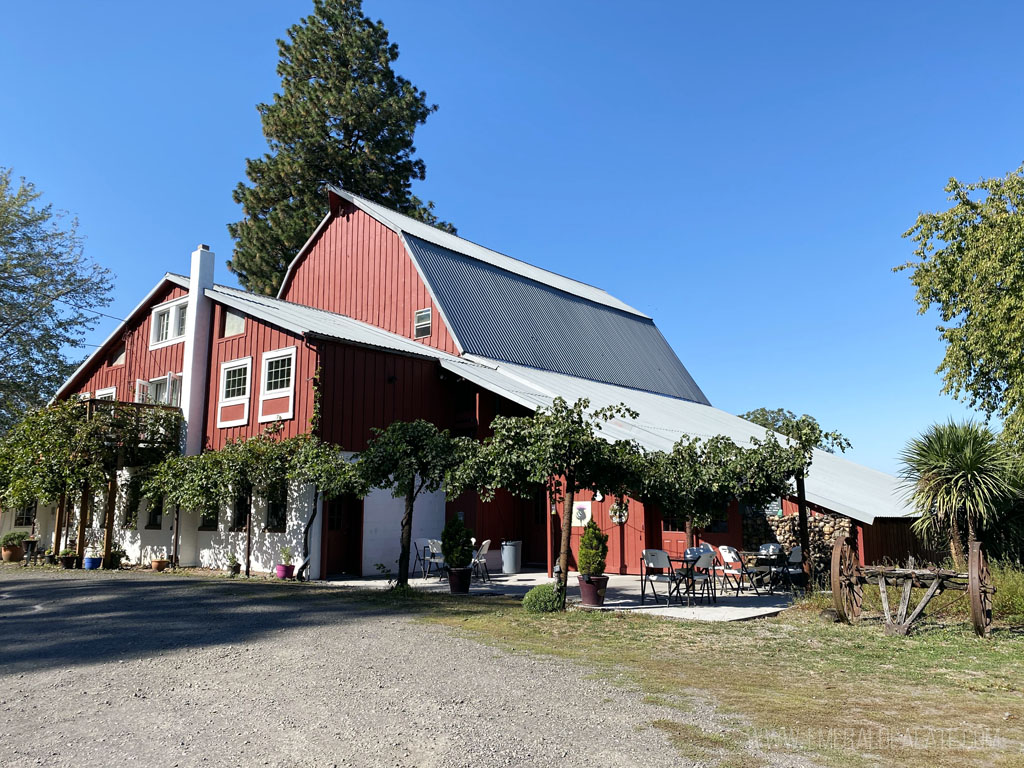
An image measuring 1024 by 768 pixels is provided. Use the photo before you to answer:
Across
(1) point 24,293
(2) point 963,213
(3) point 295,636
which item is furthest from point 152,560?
(2) point 963,213

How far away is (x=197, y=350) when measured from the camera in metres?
19.4

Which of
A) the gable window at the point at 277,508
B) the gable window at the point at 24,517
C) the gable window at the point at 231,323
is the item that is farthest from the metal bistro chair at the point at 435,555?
the gable window at the point at 24,517

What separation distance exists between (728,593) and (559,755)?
10.2 meters

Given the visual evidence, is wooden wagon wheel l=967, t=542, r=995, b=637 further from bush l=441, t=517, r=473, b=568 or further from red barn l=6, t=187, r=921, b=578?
bush l=441, t=517, r=473, b=568

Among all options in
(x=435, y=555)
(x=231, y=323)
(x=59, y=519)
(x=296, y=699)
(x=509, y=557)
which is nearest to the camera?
(x=296, y=699)

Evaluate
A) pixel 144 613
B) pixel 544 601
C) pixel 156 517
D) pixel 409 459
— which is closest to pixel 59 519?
pixel 156 517

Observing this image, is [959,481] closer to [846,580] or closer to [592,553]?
[846,580]

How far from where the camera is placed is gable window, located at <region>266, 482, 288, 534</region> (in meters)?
16.2

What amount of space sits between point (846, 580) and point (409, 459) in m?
6.94

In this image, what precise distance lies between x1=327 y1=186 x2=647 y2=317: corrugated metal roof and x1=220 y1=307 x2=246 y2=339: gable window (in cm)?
578

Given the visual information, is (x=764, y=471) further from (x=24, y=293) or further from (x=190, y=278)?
(x=24, y=293)

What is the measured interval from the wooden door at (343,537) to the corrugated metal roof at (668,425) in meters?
4.03

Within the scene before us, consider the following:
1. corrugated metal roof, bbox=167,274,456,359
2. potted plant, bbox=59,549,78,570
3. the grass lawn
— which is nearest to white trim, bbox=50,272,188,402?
corrugated metal roof, bbox=167,274,456,359

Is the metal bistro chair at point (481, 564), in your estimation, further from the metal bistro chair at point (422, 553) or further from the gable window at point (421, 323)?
the gable window at point (421, 323)
